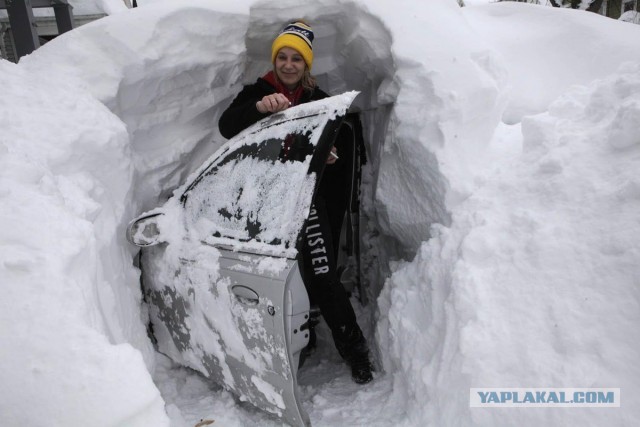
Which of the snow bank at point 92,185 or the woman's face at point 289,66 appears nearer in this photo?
the snow bank at point 92,185

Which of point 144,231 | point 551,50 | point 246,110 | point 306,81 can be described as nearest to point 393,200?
point 306,81

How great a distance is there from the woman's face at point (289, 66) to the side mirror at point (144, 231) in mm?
1361

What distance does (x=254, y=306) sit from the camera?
2113 mm

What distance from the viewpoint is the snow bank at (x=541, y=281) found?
1.62 m

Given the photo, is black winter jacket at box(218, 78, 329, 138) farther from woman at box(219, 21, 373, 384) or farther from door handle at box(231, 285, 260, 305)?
door handle at box(231, 285, 260, 305)

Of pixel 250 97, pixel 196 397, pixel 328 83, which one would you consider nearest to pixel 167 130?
pixel 250 97

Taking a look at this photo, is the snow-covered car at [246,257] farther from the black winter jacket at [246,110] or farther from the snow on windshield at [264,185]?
the black winter jacket at [246,110]

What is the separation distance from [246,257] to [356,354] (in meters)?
1.07

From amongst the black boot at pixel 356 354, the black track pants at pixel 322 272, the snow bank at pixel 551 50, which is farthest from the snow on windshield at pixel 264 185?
the snow bank at pixel 551 50

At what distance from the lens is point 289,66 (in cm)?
299

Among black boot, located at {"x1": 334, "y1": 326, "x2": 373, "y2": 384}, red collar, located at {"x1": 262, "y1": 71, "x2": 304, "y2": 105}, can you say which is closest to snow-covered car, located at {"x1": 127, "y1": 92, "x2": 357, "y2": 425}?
black boot, located at {"x1": 334, "y1": 326, "x2": 373, "y2": 384}

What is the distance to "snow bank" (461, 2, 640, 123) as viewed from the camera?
312 cm

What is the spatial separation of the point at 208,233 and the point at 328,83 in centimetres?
230

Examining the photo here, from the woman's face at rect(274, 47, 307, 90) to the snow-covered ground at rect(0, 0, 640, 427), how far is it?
575 millimetres
